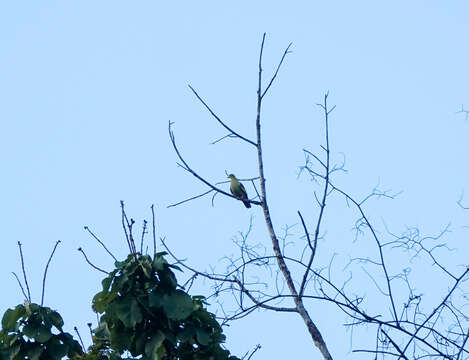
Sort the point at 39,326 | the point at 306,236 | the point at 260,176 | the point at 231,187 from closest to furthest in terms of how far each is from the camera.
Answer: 1. the point at 306,236
2. the point at 260,176
3. the point at 39,326
4. the point at 231,187

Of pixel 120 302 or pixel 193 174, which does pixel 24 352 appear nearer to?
pixel 120 302

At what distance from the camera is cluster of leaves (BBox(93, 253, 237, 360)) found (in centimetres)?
580

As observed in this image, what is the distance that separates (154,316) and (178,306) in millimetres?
207

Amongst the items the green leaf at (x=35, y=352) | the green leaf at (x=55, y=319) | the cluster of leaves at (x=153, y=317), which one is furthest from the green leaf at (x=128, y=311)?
the green leaf at (x=35, y=352)

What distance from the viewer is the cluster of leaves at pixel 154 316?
580 cm

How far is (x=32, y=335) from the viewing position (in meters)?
6.11

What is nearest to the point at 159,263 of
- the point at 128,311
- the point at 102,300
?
the point at 128,311

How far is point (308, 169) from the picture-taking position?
224 inches

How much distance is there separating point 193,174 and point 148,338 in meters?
A: 1.11

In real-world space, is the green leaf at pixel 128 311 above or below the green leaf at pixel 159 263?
below

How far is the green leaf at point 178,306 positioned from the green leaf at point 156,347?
0.16 meters

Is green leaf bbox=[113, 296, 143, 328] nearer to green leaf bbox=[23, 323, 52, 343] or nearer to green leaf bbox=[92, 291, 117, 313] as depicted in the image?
green leaf bbox=[92, 291, 117, 313]

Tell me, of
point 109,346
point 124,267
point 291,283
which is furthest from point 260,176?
point 109,346

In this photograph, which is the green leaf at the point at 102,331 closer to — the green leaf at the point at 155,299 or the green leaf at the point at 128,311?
the green leaf at the point at 128,311
